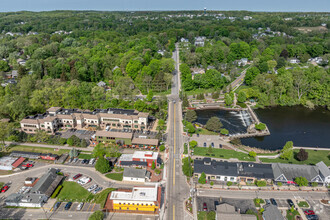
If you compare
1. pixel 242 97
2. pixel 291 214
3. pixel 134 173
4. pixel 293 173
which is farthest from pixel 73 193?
pixel 242 97

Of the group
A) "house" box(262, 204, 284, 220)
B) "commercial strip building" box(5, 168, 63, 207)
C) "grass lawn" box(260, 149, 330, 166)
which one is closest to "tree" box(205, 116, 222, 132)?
"grass lawn" box(260, 149, 330, 166)

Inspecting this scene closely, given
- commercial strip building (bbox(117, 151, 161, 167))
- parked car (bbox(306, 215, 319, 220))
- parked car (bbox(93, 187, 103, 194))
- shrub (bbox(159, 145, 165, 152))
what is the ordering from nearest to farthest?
parked car (bbox(306, 215, 319, 220)), parked car (bbox(93, 187, 103, 194)), commercial strip building (bbox(117, 151, 161, 167)), shrub (bbox(159, 145, 165, 152))

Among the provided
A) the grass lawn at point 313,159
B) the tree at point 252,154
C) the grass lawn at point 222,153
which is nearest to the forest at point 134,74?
the grass lawn at point 222,153

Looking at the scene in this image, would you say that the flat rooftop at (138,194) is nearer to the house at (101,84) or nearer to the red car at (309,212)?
the red car at (309,212)

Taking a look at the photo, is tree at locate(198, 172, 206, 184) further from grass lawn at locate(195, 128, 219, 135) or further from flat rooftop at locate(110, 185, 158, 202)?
grass lawn at locate(195, 128, 219, 135)

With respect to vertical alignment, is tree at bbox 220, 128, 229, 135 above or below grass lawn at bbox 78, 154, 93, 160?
above

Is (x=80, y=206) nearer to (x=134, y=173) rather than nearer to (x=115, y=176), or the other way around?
(x=115, y=176)

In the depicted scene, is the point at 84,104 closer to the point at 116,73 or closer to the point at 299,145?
the point at 116,73
